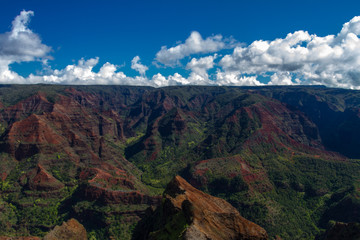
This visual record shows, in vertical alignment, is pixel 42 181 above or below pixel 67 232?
below

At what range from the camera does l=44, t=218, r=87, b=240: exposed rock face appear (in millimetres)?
75375

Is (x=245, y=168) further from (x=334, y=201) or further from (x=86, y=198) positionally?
(x=86, y=198)

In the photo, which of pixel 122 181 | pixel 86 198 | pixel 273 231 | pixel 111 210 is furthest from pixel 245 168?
pixel 86 198

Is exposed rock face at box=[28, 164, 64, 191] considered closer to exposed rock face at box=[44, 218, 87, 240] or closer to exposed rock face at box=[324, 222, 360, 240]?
exposed rock face at box=[44, 218, 87, 240]

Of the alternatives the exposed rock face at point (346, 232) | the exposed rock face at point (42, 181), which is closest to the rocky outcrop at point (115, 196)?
the exposed rock face at point (42, 181)

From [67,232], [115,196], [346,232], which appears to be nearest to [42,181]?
[115,196]

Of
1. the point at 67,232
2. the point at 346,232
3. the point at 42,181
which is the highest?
the point at 346,232

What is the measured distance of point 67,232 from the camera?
80812 mm

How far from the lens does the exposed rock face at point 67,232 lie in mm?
75375

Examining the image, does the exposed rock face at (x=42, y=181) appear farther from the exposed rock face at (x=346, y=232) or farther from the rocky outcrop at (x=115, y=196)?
the exposed rock face at (x=346, y=232)

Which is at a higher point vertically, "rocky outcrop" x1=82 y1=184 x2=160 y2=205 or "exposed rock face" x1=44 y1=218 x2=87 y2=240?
"exposed rock face" x1=44 y1=218 x2=87 y2=240

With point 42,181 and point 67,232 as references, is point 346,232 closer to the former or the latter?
point 67,232

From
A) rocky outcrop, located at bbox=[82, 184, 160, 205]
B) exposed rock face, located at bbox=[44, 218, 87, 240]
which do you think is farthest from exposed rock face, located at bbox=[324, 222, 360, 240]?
rocky outcrop, located at bbox=[82, 184, 160, 205]

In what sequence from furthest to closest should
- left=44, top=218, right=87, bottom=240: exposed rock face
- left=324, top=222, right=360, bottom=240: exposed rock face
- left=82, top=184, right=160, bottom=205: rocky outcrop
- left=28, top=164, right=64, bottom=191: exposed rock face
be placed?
left=28, top=164, right=64, bottom=191: exposed rock face → left=82, top=184, right=160, bottom=205: rocky outcrop → left=44, top=218, right=87, bottom=240: exposed rock face → left=324, top=222, right=360, bottom=240: exposed rock face
